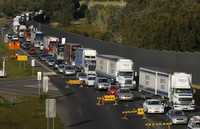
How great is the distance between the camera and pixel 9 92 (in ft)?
234

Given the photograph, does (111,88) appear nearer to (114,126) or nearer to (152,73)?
(152,73)

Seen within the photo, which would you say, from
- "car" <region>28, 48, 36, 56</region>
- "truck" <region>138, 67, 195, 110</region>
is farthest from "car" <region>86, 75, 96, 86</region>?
"car" <region>28, 48, 36, 56</region>

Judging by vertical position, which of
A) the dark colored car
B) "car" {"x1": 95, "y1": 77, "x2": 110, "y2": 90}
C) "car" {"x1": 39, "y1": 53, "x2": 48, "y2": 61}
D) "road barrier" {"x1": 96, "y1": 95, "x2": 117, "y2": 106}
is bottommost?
"road barrier" {"x1": 96, "y1": 95, "x2": 117, "y2": 106}

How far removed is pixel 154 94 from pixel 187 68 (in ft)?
31.2

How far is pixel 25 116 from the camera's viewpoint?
49531mm

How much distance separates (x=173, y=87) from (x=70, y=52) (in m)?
48.6

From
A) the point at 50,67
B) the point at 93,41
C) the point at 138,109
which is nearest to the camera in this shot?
the point at 138,109

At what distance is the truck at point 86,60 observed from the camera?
8650 cm

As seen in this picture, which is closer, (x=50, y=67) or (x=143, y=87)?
(x=143, y=87)

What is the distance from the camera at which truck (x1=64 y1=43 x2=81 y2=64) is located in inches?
4028

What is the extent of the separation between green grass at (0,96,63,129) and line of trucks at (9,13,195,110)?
442 inches

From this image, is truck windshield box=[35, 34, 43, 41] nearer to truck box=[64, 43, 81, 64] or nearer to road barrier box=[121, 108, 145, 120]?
truck box=[64, 43, 81, 64]

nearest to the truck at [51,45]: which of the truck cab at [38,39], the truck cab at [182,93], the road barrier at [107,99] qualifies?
the truck cab at [38,39]

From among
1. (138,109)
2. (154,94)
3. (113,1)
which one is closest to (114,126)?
(138,109)
